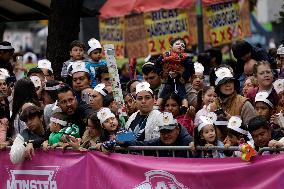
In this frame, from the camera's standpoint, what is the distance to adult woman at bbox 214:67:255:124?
11.8 metres

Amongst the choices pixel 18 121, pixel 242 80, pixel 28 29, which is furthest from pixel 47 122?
pixel 28 29

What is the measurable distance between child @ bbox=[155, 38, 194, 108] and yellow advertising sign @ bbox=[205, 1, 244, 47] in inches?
336

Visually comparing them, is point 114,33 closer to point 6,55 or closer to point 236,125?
point 6,55

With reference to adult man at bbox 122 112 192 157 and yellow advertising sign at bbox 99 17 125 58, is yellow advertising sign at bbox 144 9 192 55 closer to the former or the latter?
yellow advertising sign at bbox 99 17 125 58

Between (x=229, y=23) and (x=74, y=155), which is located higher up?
→ (x=229, y=23)

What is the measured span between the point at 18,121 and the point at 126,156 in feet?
8.08

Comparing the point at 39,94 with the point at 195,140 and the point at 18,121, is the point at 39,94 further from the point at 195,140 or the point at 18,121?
the point at 195,140

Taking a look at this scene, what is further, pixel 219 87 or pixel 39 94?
pixel 39 94

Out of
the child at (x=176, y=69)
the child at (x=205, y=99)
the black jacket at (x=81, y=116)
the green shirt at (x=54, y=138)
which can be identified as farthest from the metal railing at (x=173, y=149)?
the child at (x=176, y=69)

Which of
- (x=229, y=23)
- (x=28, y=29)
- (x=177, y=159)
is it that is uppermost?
(x=28, y=29)

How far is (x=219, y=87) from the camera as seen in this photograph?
12.2 meters

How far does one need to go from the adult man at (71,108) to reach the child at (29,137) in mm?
357

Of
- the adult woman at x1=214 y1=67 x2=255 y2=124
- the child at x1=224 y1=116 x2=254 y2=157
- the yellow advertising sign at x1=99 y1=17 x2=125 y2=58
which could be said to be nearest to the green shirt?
the adult woman at x1=214 y1=67 x2=255 y2=124

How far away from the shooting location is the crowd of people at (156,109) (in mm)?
10930
